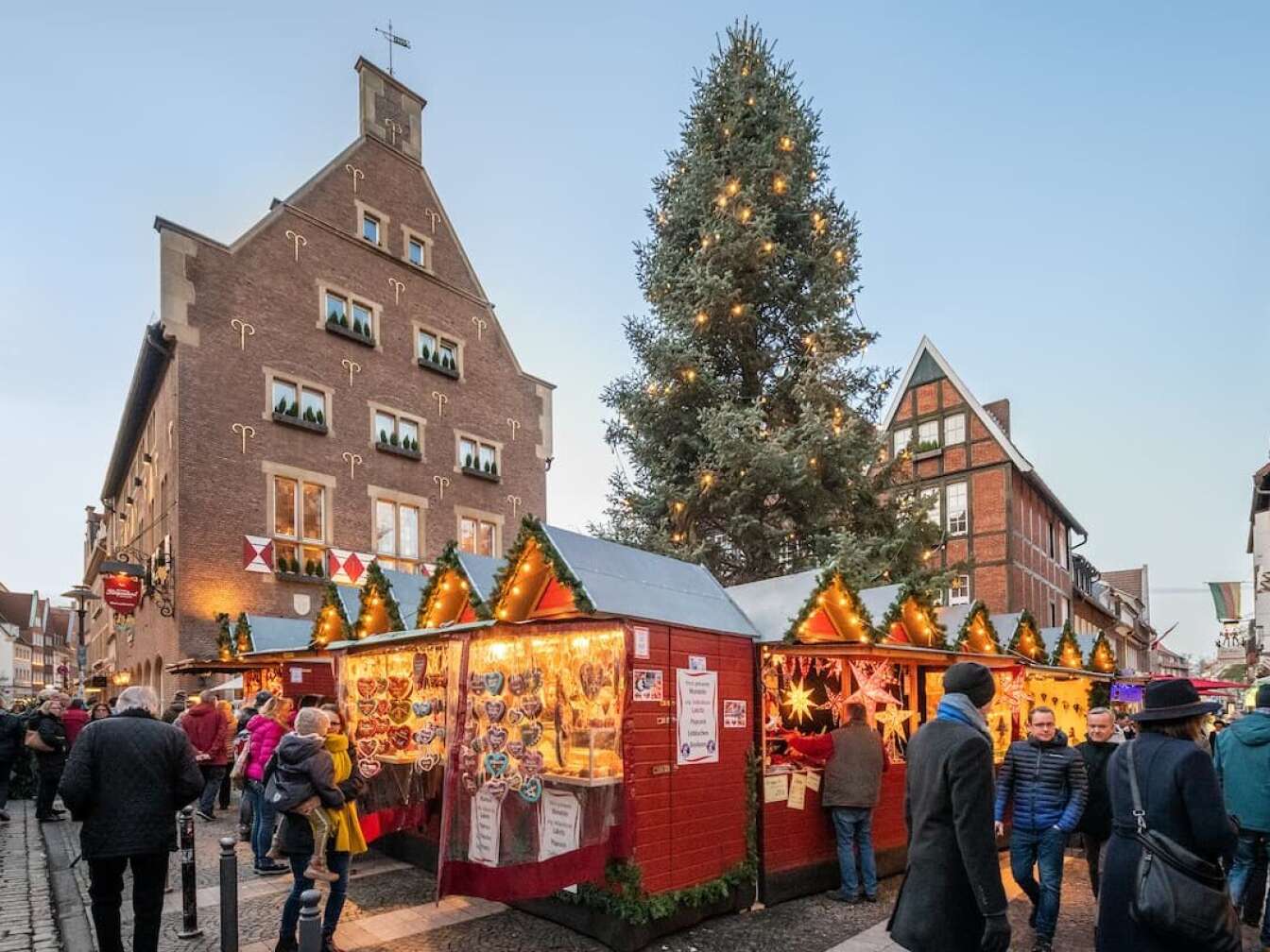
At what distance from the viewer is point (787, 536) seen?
1433 centimetres

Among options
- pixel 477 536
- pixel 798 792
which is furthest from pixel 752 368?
pixel 477 536

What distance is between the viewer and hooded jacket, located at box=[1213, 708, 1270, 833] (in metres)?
6.12

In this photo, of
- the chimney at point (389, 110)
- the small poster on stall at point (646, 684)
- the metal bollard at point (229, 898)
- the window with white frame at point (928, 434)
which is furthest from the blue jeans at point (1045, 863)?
the window with white frame at point (928, 434)

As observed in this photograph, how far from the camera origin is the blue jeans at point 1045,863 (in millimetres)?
6023

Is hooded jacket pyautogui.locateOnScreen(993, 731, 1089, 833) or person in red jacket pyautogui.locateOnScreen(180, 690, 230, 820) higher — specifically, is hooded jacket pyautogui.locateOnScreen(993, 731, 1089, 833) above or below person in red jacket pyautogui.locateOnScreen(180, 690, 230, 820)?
above

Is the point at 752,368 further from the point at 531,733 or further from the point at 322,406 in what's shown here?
the point at 322,406

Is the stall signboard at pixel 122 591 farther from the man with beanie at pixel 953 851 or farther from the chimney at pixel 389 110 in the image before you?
the man with beanie at pixel 953 851

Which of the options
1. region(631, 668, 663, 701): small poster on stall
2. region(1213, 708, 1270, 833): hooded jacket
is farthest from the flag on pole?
region(631, 668, 663, 701): small poster on stall

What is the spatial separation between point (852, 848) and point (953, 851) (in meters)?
4.80

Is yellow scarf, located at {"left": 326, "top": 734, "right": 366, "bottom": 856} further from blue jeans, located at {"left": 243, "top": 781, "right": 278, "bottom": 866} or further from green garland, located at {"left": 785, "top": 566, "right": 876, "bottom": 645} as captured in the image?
green garland, located at {"left": 785, "top": 566, "right": 876, "bottom": 645}

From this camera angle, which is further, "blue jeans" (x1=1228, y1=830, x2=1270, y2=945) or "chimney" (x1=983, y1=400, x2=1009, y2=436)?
"chimney" (x1=983, y1=400, x2=1009, y2=436)

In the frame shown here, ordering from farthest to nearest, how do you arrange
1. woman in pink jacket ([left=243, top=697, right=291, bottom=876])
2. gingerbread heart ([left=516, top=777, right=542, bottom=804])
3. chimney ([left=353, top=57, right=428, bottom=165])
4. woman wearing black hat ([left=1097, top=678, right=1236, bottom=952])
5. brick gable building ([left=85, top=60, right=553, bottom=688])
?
chimney ([left=353, top=57, right=428, bottom=165]), brick gable building ([left=85, top=60, right=553, bottom=688]), woman in pink jacket ([left=243, top=697, right=291, bottom=876]), gingerbread heart ([left=516, top=777, right=542, bottom=804]), woman wearing black hat ([left=1097, top=678, right=1236, bottom=952])

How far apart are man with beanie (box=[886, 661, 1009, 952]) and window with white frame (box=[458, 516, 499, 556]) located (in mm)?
19768

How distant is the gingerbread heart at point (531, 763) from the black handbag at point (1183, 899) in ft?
14.4
